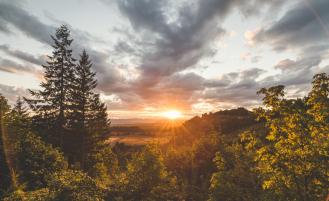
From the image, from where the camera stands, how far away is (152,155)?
26500mm

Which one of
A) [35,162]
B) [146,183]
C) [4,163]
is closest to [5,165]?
[4,163]

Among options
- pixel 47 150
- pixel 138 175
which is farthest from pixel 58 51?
pixel 138 175

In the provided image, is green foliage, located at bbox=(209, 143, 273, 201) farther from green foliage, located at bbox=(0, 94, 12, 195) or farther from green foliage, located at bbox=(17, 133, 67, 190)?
green foliage, located at bbox=(0, 94, 12, 195)

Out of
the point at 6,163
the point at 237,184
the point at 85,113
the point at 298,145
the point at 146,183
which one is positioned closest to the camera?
the point at 298,145

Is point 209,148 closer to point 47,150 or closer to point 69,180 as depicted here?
point 47,150

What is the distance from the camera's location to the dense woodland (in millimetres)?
12867

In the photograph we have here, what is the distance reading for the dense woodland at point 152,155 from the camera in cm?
1287

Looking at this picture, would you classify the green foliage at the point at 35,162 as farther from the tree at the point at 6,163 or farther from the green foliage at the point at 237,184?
the green foliage at the point at 237,184

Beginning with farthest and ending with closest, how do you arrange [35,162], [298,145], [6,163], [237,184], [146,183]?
[146,183] → [35,162] → [6,163] → [237,184] → [298,145]

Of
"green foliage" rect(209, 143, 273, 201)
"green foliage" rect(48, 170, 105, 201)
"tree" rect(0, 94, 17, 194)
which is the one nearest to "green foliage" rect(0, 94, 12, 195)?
"tree" rect(0, 94, 17, 194)

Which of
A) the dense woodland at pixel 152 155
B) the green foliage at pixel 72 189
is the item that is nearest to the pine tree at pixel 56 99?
the dense woodland at pixel 152 155

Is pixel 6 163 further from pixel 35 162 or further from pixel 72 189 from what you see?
pixel 72 189

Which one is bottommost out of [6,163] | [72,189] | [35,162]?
[72,189]

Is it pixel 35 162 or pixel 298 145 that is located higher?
pixel 298 145
